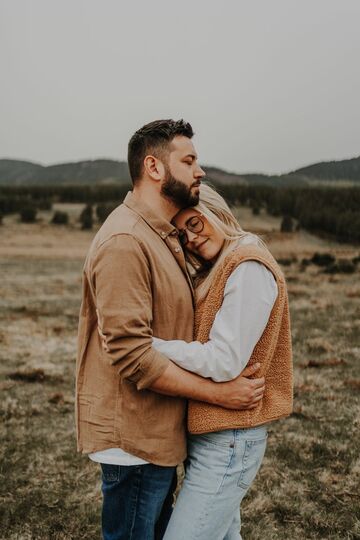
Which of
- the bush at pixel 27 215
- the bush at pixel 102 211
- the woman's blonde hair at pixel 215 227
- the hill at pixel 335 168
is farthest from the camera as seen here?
the bush at pixel 102 211

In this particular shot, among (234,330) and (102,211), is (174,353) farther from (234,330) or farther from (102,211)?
(102,211)

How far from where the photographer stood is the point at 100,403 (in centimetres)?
227

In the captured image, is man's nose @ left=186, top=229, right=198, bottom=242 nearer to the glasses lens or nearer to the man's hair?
the glasses lens

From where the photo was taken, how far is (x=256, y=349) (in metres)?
2.26

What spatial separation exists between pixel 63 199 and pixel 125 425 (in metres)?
67.3

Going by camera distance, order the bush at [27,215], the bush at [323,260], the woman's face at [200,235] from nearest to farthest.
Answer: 1. the woman's face at [200,235]
2. the bush at [323,260]
3. the bush at [27,215]

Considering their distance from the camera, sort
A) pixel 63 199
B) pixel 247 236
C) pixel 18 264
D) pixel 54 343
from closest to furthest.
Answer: pixel 247 236 < pixel 54 343 < pixel 18 264 < pixel 63 199

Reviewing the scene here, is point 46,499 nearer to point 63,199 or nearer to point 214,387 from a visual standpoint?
point 214,387

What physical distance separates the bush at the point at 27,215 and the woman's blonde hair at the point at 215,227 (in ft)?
160

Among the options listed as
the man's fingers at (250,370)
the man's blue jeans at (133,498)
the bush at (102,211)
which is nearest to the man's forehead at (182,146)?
the man's fingers at (250,370)

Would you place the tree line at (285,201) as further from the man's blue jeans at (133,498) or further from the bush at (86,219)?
the man's blue jeans at (133,498)

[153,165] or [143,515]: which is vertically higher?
[153,165]

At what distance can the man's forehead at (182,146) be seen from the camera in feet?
7.74

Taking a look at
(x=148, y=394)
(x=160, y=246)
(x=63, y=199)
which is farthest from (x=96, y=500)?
(x=63, y=199)
